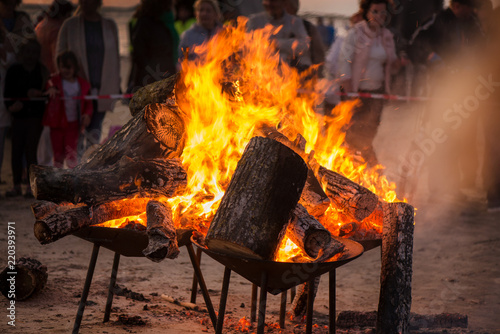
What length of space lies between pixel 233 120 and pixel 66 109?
460cm

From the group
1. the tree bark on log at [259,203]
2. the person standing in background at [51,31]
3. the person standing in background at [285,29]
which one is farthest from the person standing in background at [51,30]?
the tree bark on log at [259,203]

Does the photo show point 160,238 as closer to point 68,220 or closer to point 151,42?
point 68,220

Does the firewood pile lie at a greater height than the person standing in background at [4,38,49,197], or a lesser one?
lesser

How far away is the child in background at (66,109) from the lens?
7.87 m

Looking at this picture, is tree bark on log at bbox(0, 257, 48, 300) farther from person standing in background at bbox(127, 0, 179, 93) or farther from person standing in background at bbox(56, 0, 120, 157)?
person standing in background at bbox(127, 0, 179, 93)

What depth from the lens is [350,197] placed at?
375 cm

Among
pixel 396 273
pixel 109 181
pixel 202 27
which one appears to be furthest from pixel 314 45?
pixel 109 181

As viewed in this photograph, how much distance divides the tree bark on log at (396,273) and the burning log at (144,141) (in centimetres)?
163

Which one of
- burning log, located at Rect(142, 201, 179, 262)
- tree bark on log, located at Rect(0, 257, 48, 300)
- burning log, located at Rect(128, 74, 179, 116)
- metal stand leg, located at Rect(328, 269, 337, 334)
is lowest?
tree bark on log, located at Rect(0, 257, 48, 300)

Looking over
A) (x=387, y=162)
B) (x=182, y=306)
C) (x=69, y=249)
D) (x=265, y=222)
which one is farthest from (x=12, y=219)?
(x=387, y=162)

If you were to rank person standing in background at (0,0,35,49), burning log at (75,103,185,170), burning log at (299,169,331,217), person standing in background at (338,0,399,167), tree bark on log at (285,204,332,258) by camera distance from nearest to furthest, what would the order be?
tree bark on log at (285,204,332,258)
burning log at (299,169,331,217)
burning log at (75,103,185,170)
person standing in background at (338,0,399,167)
person standing in background at (0,0,35,49)

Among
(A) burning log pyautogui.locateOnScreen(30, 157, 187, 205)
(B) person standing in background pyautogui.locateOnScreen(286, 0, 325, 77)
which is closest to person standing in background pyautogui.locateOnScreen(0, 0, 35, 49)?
(B) person standing in background pyautogui.locateOnScreen(286, 0, 325, 77)

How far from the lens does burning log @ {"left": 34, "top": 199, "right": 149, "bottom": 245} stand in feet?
10.6

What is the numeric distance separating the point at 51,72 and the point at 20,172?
75.3 inches
